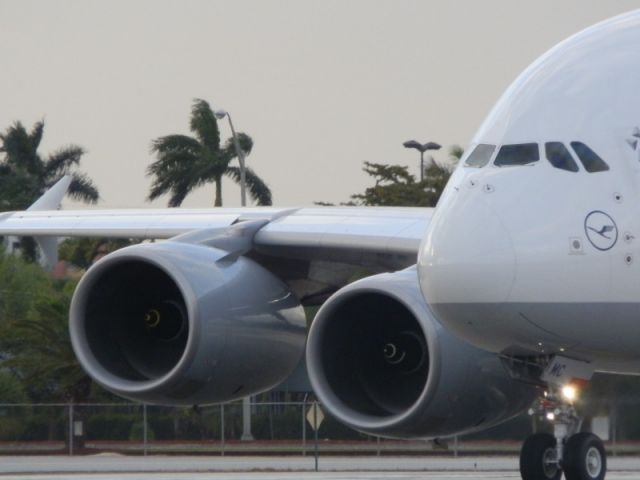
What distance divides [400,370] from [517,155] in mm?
3081

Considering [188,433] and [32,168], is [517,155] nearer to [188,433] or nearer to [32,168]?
[188,433]

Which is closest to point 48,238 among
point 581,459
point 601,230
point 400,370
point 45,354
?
point 400,370

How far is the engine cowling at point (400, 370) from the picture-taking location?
14914 mm

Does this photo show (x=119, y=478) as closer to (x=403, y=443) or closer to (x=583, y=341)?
(x=403, y=443)

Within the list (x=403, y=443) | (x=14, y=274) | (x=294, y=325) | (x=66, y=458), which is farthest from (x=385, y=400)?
(x=14, y=274)

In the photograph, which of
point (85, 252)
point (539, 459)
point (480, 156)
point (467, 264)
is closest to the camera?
point (467, 264)

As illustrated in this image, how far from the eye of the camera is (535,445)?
1380 cm

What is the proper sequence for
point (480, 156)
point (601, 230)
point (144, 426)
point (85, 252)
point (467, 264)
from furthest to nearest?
point (85, 252) < point (144, 426) < point (480, 156) < point (601, 230) < point (467, 264)

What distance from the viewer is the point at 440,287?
41.9 feet

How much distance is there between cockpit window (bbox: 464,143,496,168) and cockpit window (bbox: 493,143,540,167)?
9cm

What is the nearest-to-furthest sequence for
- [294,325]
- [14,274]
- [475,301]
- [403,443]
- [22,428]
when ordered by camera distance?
[475,301]
[294,325]
[403,443]
[22,428]
[14,274]

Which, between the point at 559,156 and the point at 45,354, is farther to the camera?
the point at 45,354

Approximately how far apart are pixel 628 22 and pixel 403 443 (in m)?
23.4

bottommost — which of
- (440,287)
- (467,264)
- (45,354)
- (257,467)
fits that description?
(257,467)
